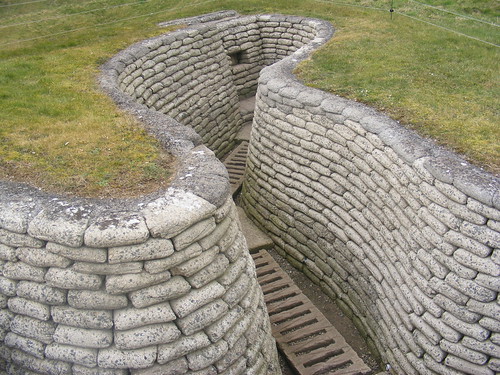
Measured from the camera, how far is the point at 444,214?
17.7 feet

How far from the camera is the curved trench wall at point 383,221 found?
518 centimetres

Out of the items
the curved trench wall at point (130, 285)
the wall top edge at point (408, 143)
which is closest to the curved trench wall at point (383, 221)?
the wall top edge at point (408, 143)

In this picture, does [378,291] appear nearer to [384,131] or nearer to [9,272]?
[384,131]

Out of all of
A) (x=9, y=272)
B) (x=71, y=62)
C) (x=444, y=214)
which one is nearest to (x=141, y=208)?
(x=9, y=272)

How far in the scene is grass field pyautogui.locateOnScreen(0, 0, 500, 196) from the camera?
6000 mm

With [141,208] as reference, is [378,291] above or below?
below

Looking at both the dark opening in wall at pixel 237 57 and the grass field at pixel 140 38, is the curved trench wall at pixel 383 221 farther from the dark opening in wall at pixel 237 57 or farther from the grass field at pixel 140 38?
the dark opening in wall at pixel 237 57

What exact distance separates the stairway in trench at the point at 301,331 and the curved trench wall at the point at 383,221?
520 mm

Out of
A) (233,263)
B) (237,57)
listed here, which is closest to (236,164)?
(237,57)

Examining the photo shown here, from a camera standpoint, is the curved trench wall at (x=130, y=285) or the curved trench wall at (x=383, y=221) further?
the curved trench wall at (x=383, y=221)

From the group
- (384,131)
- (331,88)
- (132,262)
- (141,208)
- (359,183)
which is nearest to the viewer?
(132,262)

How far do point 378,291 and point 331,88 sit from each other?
326 centimetres

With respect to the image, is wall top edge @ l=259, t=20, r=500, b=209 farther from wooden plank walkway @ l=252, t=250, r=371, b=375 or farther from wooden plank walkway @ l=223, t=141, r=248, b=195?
wooden plank walkway @ l=252, t=250, r=371, b=375

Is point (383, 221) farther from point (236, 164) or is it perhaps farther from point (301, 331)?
point (236, 164)
